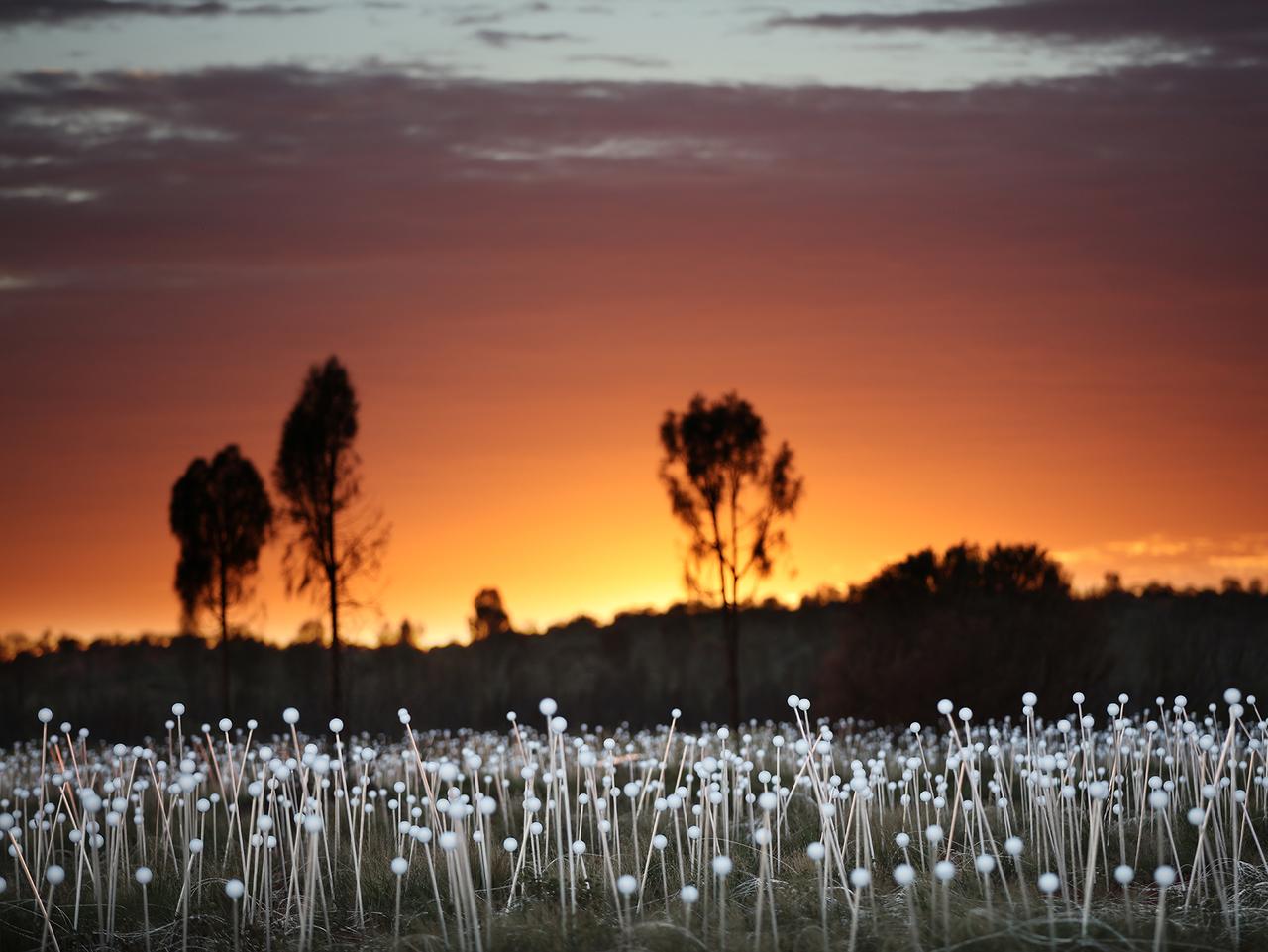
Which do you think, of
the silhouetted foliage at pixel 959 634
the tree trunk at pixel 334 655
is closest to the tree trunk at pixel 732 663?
the silhouetted foliage at pixel 959 634

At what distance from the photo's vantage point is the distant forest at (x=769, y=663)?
19.0 meters

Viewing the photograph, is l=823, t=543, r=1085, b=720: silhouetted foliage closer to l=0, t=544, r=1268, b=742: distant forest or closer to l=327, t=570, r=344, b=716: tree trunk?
l=0, t=544, r=1268, b=742: distant forest

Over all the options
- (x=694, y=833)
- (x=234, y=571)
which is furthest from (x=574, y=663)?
(x=694, y=833)

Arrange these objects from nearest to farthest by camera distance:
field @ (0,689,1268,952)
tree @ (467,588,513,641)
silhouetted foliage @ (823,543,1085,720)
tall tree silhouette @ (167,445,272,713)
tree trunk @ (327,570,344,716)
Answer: field @ (0,689,1268,952), silhouetted foliage @ (823,543,1085,720), tree trunk @ (327,570,344,716), tall tree silhouette @ (167,445,272,713), tree @ (467,588,513,641)

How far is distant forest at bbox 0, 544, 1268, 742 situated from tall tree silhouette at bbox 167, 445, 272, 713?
259 centimetres

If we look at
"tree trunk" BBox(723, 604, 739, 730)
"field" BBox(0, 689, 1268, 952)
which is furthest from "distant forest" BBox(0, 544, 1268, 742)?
"field" BBox(0, 689, 1268, 952)

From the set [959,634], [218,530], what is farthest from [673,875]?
[218,530]

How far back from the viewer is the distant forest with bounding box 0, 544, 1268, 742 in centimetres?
1897

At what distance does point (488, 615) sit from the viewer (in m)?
37.8

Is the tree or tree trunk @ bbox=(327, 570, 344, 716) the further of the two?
the tree

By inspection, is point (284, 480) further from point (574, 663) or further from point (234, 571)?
point (574, 663)

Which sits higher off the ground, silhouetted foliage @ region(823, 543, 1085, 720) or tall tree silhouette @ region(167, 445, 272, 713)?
tall tree silhouette @ region(167, 445, 272, 713)

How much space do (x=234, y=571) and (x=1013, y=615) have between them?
51.3 ft

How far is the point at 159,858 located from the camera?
8.97 meters
